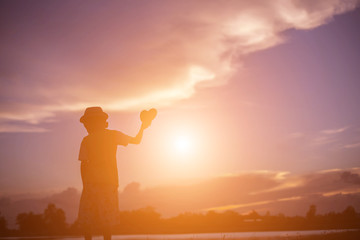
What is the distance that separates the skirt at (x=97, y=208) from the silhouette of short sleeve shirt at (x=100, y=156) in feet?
0.71

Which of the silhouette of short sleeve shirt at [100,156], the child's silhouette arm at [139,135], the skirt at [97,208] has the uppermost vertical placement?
the child's silhouette arm at [139,135]

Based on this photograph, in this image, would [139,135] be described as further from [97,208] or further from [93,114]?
[97,208]

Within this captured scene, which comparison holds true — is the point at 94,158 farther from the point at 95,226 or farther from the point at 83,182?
the point at 95,226

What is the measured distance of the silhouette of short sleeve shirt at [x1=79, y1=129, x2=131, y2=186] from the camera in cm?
956

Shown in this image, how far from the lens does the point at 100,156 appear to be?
9.74 meters

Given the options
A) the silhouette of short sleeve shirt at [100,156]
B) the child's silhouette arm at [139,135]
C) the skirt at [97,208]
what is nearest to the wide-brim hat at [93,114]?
the silhouette of short sleeve shirt at [100,156]

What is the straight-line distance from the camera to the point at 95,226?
926cm

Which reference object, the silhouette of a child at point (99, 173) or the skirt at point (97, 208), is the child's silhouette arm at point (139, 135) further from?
the skirt at point (97, 208)

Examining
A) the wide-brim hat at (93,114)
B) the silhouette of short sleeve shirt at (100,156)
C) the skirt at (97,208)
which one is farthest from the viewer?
the wide-brim hat at (93,114)

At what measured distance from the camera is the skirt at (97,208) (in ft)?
30.5

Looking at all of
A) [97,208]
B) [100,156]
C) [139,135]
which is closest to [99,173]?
[100,156]

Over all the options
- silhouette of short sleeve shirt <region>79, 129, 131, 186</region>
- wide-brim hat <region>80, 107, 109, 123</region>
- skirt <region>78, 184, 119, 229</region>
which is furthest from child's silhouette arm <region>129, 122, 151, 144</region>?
skirt <region>78, 184, 119, 229</region>

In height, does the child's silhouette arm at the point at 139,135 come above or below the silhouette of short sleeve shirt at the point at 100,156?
above

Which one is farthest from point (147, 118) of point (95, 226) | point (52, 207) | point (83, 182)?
point (52, 207)
